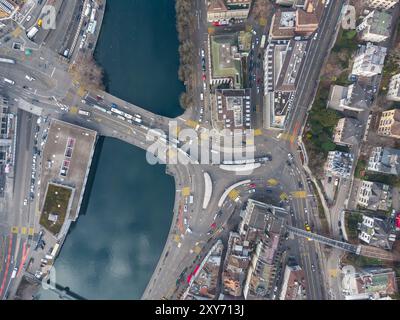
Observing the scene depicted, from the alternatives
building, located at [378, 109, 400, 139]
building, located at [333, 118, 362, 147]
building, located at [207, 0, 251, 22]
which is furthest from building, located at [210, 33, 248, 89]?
building, located at [378, 109, 400, 139]

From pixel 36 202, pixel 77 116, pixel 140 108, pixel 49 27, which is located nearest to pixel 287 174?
pixel 140 108

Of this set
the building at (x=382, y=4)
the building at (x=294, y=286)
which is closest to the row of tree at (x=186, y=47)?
the building at (x=382, y=4)

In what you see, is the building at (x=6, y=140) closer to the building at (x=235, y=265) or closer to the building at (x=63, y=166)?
the building at (x=63, y=166)

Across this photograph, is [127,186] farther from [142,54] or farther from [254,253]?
[254,253]

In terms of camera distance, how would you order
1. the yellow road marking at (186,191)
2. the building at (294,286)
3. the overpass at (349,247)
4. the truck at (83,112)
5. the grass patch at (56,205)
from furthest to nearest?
the yellow road marking at (186,191) < the truck at (83,112) < the grass patch at (56,205) < the overpass at (349,247) < the building at (294,286)

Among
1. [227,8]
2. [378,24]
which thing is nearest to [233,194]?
[227,8]
